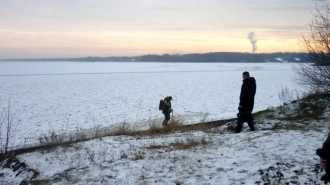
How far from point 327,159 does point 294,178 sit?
1919 mm

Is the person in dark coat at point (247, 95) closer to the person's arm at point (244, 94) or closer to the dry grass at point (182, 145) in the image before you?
the person's arm at point (244, 94)

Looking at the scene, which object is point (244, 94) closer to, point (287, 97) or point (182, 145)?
point (182, 145)

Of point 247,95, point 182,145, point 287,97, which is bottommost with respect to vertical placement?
point 287,97

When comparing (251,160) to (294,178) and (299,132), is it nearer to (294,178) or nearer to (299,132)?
(294,178)

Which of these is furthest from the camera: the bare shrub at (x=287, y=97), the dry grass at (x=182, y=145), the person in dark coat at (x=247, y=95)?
the bare shrub at (x=287, y=97)

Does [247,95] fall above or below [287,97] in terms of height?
above

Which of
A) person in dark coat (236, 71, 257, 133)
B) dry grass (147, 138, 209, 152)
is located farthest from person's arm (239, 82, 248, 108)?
dry grass (147, 138, 209, 152)

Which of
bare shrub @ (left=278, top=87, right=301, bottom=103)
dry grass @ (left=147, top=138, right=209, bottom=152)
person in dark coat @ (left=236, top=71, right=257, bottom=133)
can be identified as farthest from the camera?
bare shrub @ (left=278, top=87, right=301, bottom=103)

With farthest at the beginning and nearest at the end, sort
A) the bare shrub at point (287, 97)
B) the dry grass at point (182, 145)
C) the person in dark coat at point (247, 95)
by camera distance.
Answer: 1. the bare shrub at point (287, 97)
2. the person in dark coat at point (247, 95)
3. the dry grass at point (182, 145)

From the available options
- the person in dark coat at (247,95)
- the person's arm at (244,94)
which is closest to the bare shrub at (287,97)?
the person in dark coat at (247,95)

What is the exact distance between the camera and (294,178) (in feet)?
15.9

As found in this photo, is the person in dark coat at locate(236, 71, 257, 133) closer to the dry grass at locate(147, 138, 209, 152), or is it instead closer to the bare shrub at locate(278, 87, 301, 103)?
the dry grass at locate(147, 138, 209, 152)

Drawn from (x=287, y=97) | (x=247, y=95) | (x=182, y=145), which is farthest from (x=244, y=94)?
(x=287, y=97)

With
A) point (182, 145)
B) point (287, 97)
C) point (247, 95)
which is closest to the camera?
point (182, 145)
